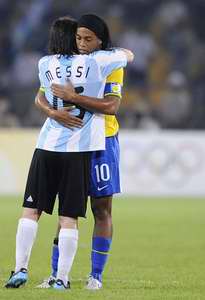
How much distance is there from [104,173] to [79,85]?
753 mm

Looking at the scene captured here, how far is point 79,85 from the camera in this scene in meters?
7.12

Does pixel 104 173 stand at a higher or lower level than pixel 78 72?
lower

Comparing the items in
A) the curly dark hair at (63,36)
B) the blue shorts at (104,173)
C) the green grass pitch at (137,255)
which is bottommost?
the green grass pitch at (137,255)

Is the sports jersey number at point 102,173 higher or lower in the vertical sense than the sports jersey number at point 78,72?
lower

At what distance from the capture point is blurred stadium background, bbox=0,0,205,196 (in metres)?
20.9

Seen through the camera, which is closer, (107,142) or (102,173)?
(102,173)

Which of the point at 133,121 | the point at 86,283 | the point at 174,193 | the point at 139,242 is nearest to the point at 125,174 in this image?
the point at 174,193

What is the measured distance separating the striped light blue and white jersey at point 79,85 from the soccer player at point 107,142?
0.24 feet

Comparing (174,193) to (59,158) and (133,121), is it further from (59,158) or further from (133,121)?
(59,158)

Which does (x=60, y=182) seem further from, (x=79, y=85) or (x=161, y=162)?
(x=161, y=162)

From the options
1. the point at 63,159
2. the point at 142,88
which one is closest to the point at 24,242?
the point at 63,159

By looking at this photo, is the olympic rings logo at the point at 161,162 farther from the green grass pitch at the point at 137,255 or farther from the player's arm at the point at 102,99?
the player's arm at the point at 102,99

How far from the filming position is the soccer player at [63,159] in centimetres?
702

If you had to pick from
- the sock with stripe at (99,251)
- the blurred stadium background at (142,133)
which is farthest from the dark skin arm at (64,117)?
the blurred stadium background at (142,133)
